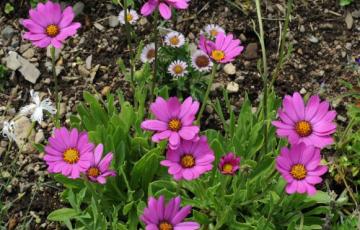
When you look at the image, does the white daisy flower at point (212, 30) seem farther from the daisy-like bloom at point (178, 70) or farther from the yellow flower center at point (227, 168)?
the yellow flower center at point (227, 168)

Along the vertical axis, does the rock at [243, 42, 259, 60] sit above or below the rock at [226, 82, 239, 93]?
above

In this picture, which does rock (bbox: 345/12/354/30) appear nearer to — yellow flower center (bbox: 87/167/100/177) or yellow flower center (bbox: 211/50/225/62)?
yellow flower center (bbox: 211/50/225/62)

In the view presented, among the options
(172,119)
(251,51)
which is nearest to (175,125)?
(172,119)

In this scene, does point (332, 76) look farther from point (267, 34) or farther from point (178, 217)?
point (178, 217)

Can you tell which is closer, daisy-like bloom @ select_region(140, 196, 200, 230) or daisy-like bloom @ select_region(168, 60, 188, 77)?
daisy-like bloom @ select_region(140, 196, 200, 230)

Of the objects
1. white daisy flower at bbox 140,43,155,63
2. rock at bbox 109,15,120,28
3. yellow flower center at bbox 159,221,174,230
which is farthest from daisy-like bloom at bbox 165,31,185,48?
yellow flower center at bbox 159,221,174,230

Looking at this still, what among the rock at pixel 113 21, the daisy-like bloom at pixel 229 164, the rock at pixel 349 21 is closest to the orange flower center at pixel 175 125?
the daisy-like bloom at pixel 229 164

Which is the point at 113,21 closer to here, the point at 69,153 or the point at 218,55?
the point at 218,55
